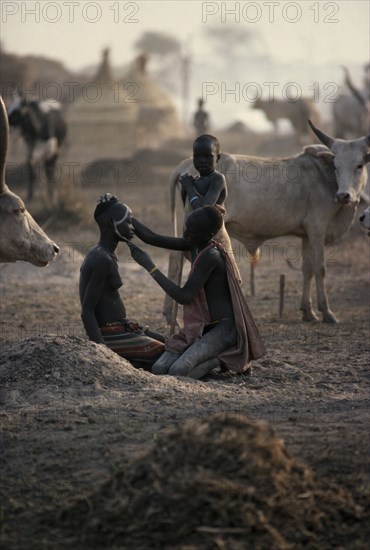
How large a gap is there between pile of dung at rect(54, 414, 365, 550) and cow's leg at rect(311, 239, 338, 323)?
14.5 ft

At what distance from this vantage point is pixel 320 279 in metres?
8.29

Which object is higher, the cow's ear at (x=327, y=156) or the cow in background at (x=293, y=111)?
the cow in background at (x=293, y=111)

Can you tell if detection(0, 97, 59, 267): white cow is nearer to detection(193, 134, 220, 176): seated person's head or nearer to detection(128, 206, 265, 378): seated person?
detection(128, 206, 265, 378): seated person

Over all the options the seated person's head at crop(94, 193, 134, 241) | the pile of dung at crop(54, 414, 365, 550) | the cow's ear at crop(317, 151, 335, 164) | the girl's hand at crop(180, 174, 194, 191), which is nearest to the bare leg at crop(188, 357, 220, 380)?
the seated person's head at crop(94, 193, 134, 241)

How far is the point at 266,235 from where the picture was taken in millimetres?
8352

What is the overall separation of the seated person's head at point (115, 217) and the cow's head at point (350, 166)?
106 inches

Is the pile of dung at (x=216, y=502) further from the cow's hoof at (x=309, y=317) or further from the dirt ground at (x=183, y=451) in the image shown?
the cow's hoof at (x=309, y=317)

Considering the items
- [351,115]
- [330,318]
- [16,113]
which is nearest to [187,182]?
[330,318]

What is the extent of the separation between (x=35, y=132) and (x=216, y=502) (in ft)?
43.0

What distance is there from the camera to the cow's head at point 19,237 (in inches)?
223

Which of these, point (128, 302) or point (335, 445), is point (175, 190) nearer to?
point (128, 302)

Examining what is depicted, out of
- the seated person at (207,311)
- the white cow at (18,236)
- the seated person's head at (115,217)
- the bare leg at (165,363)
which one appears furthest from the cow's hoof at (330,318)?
the white cow at (18,236)

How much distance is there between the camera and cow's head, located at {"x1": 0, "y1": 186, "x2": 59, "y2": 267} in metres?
5.66

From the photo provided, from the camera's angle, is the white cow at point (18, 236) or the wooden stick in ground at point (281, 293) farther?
the wooden stick in ground at point (281, 293)
